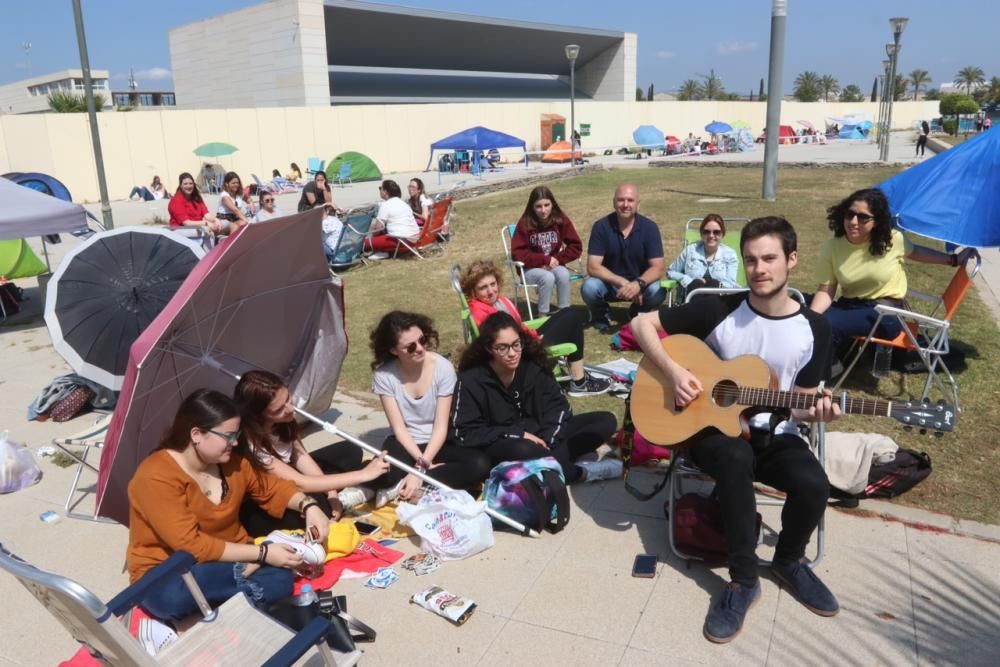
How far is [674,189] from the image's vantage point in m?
18.7

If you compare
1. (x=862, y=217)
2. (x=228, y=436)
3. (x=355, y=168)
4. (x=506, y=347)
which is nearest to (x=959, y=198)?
(x=862, y=217)

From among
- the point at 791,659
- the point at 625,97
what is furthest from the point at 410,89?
the point at 791,659

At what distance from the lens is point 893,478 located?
3.86 metres

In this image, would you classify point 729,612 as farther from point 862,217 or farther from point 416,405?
point 862,217

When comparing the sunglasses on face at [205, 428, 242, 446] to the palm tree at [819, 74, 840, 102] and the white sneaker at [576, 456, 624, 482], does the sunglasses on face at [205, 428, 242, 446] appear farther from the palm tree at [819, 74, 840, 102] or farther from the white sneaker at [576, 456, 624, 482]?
the palm tree at [819, 74, 840, 102]

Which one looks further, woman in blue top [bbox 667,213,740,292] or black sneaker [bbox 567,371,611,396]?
woman in blue top [bbox 667,213,740,292]

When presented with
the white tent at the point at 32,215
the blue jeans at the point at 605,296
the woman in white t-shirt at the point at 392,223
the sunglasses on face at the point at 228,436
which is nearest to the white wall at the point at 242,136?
the woman in white t-shirt at the point at 392,223

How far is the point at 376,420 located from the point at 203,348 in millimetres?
1975

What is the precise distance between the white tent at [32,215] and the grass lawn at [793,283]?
2.81 metres

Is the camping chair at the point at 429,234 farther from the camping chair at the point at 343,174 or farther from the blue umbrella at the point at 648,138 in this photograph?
the blue umbrella at the point at 648,138

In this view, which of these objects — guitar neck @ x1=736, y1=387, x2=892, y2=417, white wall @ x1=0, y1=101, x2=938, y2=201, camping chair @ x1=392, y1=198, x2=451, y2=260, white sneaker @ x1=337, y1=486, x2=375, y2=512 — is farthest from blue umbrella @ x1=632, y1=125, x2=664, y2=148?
guitar neck @ x1=736, y1=387, x2=892, y2=417

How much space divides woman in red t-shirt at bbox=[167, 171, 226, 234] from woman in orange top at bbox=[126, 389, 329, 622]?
7.29 metres

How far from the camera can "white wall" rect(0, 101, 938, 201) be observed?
22.3m

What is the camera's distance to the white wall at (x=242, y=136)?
22297mm
